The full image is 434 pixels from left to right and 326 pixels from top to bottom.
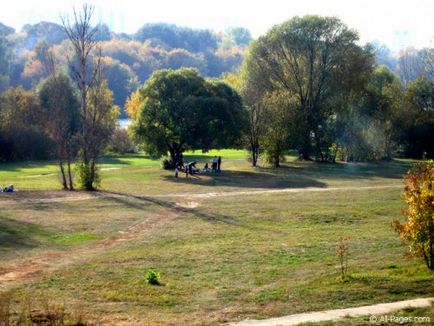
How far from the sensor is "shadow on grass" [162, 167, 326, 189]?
42.2 metres

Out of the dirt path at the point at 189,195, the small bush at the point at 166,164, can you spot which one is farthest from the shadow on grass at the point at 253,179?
the small bush at the point at 166,164

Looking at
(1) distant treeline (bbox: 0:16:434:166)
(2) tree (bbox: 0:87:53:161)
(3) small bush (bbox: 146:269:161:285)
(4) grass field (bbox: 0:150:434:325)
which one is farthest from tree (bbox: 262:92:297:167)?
(3) small bush (bbox: 146:269:161:285)

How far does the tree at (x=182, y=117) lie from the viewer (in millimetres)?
53750

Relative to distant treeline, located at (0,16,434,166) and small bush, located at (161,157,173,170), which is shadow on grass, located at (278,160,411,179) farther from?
small bush, located at (161,157,173,170)

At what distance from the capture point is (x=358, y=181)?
4431cm

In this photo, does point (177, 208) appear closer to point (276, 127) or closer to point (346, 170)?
point (346, 170)

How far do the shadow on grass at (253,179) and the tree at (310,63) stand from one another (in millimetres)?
13303

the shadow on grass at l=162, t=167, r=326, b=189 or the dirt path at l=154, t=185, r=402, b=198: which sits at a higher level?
the shadow on grass at l=162, t=167, r=326, b=189

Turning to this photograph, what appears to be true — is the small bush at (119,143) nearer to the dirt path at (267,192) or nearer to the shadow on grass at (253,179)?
the shadow on grass at (253,179)

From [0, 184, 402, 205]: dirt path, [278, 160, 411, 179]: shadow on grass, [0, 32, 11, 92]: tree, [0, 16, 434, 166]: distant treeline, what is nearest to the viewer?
[0, 184, 402, 205]: dirt path

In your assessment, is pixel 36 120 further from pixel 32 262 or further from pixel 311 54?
pixel 32 262

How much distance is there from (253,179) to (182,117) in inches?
451

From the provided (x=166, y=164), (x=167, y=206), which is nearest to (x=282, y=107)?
(x=166, y=164)

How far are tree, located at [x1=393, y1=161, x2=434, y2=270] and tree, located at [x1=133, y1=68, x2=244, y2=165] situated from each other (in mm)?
36864
